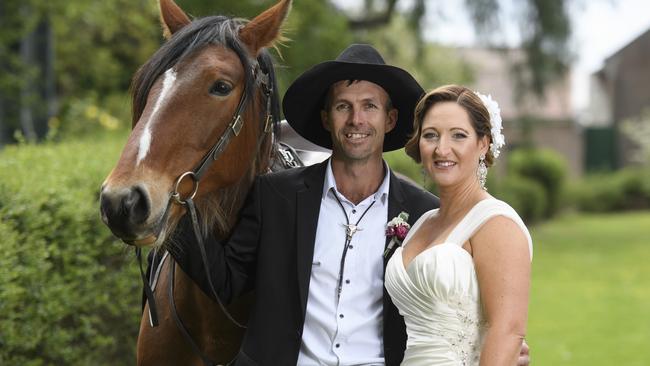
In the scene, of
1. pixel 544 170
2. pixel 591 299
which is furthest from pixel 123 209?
pixel 544 170

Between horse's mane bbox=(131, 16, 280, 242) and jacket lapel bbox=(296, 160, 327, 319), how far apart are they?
0.76 feet

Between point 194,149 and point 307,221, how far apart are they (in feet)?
1.78

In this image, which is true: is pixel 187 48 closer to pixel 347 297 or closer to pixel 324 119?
pixel 324 119

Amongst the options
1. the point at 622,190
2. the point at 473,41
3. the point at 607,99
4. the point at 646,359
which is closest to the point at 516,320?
the point at 646,359

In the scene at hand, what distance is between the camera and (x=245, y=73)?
11.6 ft

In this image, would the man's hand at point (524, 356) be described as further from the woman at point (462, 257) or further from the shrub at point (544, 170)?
the shrub at point (544, 170)

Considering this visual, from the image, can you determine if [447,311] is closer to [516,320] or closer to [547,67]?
[516,320]

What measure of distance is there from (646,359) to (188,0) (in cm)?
848

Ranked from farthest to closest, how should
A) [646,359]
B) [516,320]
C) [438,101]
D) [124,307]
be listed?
[646,359] → [124,307] → [438,101] → [516,320]

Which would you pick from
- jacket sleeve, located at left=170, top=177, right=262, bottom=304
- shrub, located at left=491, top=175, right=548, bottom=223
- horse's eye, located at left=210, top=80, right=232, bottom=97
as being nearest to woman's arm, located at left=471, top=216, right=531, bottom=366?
jacket sleeve, located at left=170, top=177, right=262, bottom=304

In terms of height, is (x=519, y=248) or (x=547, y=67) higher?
(x=547, y=67)

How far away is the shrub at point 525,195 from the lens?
77.9 ft

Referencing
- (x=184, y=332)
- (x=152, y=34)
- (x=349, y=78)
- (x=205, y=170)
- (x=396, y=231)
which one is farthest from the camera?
(x=152, y=34)

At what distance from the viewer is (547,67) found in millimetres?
18109
